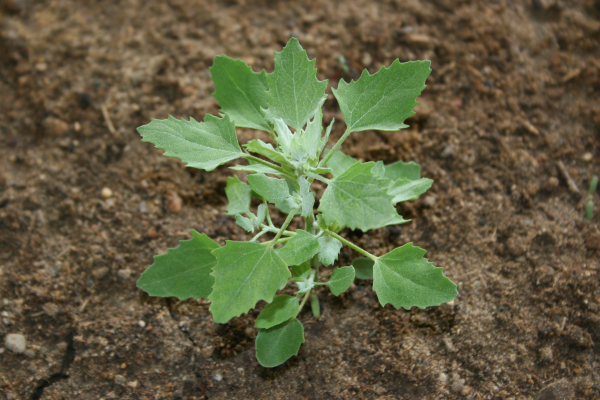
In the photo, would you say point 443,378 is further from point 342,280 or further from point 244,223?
point 244,223

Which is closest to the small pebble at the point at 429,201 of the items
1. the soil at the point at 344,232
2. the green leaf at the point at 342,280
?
the soil at the point at 344,232

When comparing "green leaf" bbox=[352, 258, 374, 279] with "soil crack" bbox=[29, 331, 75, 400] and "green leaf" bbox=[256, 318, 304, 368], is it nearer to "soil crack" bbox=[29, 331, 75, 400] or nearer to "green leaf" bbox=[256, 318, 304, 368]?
"green leaf" bbox=[256, 318, 304, 368]

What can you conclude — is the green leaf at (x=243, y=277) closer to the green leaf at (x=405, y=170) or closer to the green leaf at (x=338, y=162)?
the green leaf at (x=338, y=162)

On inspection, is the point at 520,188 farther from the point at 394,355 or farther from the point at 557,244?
the point at 394,355

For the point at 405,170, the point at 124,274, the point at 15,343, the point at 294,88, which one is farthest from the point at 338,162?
the point at 15,343

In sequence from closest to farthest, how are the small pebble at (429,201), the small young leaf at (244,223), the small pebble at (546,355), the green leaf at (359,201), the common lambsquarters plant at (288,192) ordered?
1. the green leaf at (359,201)
2. the common lambsquarters plant at (288,192)
3. the small young leaf at (244,223)
4. the small pebble at (546,355)
5. the small pebble at (429,201)

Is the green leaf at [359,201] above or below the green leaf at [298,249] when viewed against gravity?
above

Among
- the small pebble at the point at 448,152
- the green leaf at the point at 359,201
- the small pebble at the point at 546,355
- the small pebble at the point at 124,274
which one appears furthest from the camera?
the small pebble at the point at 448,152
